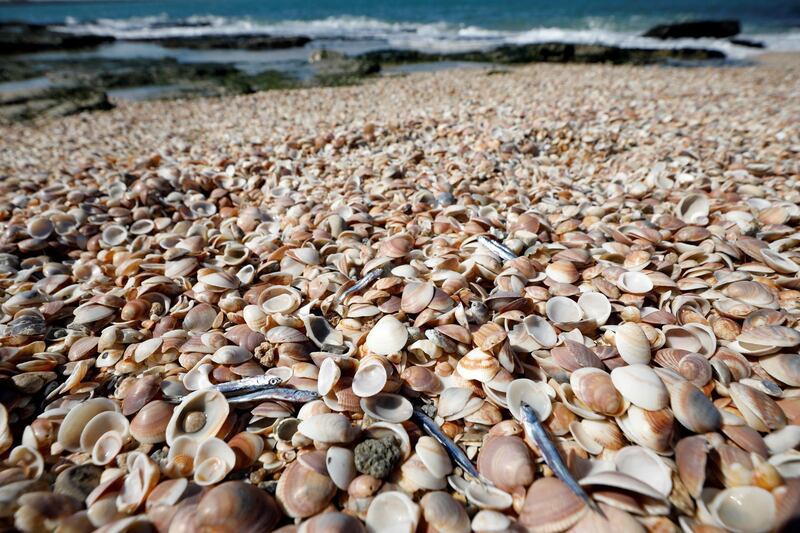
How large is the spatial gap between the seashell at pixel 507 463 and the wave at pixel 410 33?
67.8 ft

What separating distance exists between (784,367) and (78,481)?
267 cm

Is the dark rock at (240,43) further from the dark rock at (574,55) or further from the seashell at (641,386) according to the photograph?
the seashell at (641,386)

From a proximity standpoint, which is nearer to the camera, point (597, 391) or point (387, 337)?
point (597, 391)

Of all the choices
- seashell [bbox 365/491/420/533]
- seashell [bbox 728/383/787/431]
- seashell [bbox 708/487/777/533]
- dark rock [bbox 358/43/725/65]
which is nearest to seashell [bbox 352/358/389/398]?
seashell [bbox 365/491/420/533]

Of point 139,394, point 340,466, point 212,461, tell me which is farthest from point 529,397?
point 139,394

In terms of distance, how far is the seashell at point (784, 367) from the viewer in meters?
1.45

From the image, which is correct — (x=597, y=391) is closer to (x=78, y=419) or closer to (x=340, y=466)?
(x=340, y=466)

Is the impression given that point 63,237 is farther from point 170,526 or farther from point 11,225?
point 170,526

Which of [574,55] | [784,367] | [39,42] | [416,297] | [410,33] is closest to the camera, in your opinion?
[784,367]

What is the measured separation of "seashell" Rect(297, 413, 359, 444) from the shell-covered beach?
0.02 m

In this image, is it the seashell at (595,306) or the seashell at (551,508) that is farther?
the seashell at (595,306)

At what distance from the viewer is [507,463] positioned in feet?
4.30

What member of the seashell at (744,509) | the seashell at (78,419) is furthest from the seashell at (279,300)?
the seashell at (744,509)

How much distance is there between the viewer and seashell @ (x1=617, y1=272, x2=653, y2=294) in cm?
196
